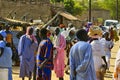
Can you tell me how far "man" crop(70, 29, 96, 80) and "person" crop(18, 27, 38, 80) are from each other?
4053 millimetres

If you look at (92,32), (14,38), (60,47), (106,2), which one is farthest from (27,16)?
(106,2)

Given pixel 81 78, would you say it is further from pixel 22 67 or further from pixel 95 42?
pixel 22 67

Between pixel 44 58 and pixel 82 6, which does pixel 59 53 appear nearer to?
pixel 44 58

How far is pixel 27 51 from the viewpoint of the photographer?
39.8 ft

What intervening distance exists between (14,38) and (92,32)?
7897 millimetres

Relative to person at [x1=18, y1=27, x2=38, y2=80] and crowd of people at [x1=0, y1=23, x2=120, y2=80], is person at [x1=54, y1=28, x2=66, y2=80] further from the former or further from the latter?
person at [x1=18, y1=27, x2=38, y2=80]

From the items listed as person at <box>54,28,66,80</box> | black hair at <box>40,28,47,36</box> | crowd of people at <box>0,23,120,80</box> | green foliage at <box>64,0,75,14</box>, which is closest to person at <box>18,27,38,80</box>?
crowd of people at <box>0,23,120,80</box>

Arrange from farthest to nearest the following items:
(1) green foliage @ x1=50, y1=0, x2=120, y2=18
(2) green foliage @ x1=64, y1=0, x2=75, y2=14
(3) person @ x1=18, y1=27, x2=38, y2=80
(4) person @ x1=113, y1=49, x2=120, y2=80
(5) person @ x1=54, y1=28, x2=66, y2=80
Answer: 1. (1) green foliage @ x1=50, y1=0, x2=120, y2=18
2. (2) green foliage @ x1=64, y1=0, x2=75, y2=14
3. (5) person @ x1=54, y1=28, x2=66, y2=80
4. (3) person @ x1=18, y1=27, x2=38, y2=80
5. (4) person @ x1=113, y1=49, x2=120, y2=80

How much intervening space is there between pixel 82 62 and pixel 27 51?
4235mm

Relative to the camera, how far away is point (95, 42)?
988 centimetres

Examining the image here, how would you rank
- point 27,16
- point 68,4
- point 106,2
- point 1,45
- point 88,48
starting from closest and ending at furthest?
point 88,48
point 1,45
point 27,16
point 68,4
point 106,2

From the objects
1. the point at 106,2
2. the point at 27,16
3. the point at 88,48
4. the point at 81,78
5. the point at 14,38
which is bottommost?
the point at 106,2

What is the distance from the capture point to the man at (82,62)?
8.05 metres

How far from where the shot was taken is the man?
805 cm
